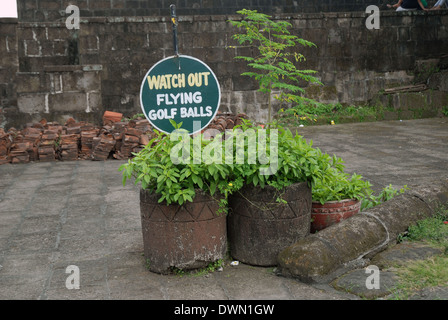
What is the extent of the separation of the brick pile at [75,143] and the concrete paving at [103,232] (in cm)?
30

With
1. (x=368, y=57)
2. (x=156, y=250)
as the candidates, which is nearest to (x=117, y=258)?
(x=156, y=250)

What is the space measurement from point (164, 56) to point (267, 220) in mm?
8724

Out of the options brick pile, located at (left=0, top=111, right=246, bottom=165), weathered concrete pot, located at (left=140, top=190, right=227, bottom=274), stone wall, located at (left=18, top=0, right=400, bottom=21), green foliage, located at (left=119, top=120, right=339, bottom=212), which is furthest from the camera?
stone wall, located at (left=18, top=0, right=400, bottom=21)

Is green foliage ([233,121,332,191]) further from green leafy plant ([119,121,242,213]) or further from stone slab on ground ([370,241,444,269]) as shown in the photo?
stone slab on ground ([370,241,444,269])

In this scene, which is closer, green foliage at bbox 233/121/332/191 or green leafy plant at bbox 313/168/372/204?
green foliage at bbox 233/121/332/191

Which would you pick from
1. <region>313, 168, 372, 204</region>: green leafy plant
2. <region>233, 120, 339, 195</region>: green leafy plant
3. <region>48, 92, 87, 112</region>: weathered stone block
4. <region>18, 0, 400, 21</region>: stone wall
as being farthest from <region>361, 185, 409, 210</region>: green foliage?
<region>18, 0, 400, 21</region>: stone wall

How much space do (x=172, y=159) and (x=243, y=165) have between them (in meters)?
0.59

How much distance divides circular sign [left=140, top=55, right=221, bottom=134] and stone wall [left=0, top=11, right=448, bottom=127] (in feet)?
22.6

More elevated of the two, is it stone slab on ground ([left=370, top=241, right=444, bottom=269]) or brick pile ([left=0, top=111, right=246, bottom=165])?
brick pile ([left=0, top=111, right=246, bottom=165])

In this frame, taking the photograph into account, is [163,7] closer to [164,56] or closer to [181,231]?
[164,56]

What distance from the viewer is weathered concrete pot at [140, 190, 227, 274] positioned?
443cm

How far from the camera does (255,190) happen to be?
4566 millimetres
